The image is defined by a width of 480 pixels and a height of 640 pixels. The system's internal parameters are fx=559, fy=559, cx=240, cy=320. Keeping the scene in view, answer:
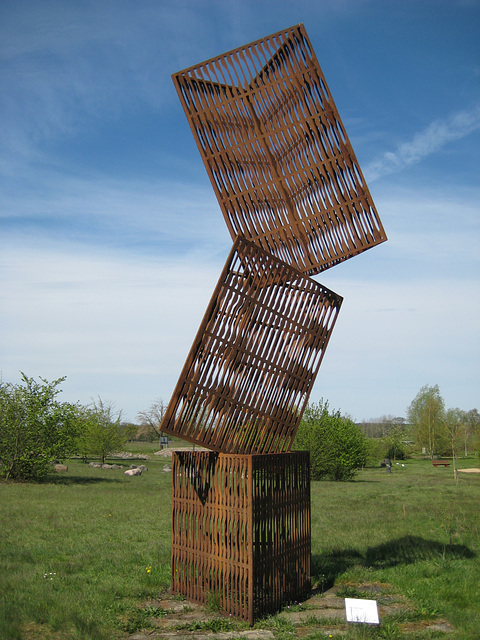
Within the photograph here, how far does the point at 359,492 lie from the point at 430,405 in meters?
33.4

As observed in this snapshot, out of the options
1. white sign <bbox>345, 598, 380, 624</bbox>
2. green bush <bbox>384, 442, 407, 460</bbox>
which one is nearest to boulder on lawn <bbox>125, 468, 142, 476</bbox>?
white sign <bbox>345, 598, 380, 624</bbox>

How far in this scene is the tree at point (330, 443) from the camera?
27156 mm

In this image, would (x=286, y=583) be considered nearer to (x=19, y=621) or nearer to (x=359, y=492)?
(x=19, y=621)

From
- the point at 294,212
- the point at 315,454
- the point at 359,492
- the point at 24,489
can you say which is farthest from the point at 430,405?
the point at 294,212

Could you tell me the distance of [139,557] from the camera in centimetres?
902

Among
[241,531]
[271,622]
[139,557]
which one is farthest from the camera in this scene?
[139,557]

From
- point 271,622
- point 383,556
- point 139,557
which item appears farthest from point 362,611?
point 139,557

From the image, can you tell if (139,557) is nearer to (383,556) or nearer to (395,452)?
(383,556)

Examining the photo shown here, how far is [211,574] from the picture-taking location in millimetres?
6637

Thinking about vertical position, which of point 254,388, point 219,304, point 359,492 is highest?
point 219,304

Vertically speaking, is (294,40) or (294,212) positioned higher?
(294,40)

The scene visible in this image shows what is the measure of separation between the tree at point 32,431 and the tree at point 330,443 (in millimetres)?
10943

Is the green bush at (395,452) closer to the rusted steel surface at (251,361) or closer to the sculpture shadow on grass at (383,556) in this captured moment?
the sculpture shadow on grass at (383,556)

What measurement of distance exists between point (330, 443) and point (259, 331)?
21446 millimetres
